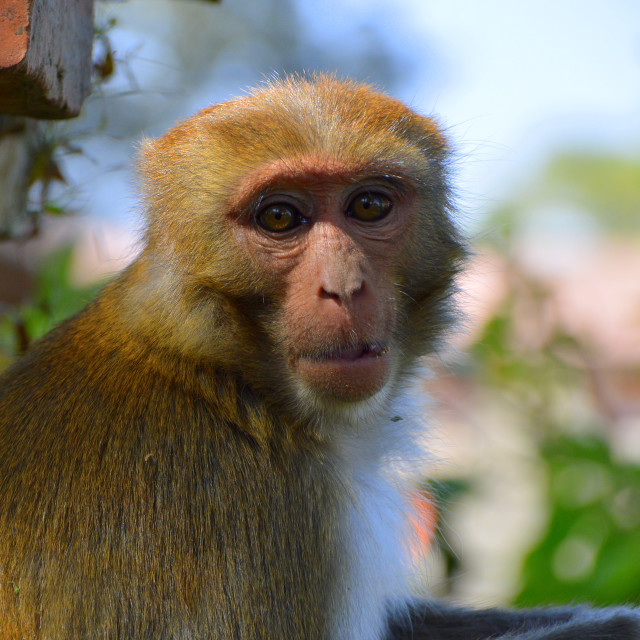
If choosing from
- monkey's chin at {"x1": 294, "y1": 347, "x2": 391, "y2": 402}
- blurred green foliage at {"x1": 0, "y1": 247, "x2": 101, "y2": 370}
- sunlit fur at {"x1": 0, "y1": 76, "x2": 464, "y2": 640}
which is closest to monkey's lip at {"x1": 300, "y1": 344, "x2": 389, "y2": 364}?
monkey's chin at {"x1": 294, "y1": 347, "x2": 391, "y2": 402}

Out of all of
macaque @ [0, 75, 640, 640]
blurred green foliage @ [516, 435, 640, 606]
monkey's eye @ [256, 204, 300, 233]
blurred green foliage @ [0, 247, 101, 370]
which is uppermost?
monkey's eye @ [256, 204, 300, 233]

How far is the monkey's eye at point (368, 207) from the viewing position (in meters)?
3.00

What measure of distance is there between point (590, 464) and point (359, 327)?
3.21 m

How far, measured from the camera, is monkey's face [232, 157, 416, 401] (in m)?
2.74

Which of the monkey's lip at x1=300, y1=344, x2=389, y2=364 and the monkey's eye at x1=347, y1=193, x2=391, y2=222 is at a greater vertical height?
the monkey's eye at x1=347, y1=193, x2=391, y2=222

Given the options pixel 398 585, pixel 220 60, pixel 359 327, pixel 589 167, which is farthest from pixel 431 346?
pixel 589 167

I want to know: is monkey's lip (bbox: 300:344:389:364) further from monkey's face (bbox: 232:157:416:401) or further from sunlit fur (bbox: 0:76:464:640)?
sunlit fur (bbox: 0:76:464:640)

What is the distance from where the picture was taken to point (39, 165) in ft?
12.7

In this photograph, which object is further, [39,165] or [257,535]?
[39,165]

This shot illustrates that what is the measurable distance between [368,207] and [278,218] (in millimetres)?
353

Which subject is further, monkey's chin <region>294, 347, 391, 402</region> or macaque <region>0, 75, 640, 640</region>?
monkey's chin <region>294, 347, 391, 402</region>

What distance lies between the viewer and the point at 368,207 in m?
3.01

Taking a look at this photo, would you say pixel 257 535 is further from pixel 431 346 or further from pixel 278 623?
pixel 431 346

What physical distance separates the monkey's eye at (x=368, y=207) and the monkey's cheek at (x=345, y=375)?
0.53 meters
